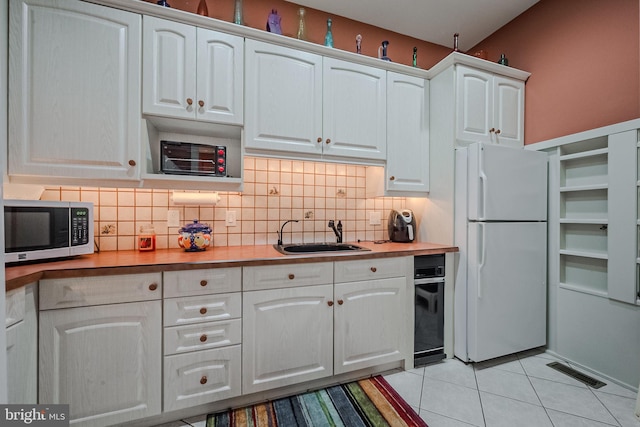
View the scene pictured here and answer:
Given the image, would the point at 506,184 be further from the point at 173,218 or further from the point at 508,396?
the point at 173,218

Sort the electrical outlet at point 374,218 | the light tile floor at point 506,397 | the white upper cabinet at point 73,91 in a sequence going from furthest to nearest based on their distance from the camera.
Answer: the electrical outlet at point 374,218
the light tile floor at point 506,397
the white upper cabinet at point 73,91

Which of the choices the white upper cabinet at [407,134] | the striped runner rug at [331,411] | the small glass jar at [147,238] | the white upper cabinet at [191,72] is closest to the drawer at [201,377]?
the striped runner rug at [331,411]

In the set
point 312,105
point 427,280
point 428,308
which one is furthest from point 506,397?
point 312,105

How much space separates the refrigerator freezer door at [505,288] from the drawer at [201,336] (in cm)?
160

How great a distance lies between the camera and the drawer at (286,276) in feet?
5.22

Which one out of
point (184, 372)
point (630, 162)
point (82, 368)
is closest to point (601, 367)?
point (630, 162)

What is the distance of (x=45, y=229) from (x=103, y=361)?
692mm

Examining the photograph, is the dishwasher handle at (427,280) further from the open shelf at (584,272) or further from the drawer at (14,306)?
the drawer at (14,306)

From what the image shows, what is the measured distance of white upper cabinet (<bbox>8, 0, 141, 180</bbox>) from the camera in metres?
1.43

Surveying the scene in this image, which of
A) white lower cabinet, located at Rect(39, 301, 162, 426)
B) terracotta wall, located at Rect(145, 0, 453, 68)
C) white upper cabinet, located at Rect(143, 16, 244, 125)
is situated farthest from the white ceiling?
white lower cabinet, located at Rect(39, 301, 162, 426)

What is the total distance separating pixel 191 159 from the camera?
5.80 feet

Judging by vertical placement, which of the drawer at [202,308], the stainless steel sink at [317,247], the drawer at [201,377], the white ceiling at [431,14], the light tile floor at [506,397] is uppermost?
the white ceiling at [431,14]

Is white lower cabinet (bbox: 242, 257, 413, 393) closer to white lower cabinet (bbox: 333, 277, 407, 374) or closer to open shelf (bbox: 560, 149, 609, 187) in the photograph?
white lower cabinet (bbox: 333, 277, 407, 374)

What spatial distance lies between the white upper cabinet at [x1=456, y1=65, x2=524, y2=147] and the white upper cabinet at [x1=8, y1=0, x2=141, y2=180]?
215 centimetres
